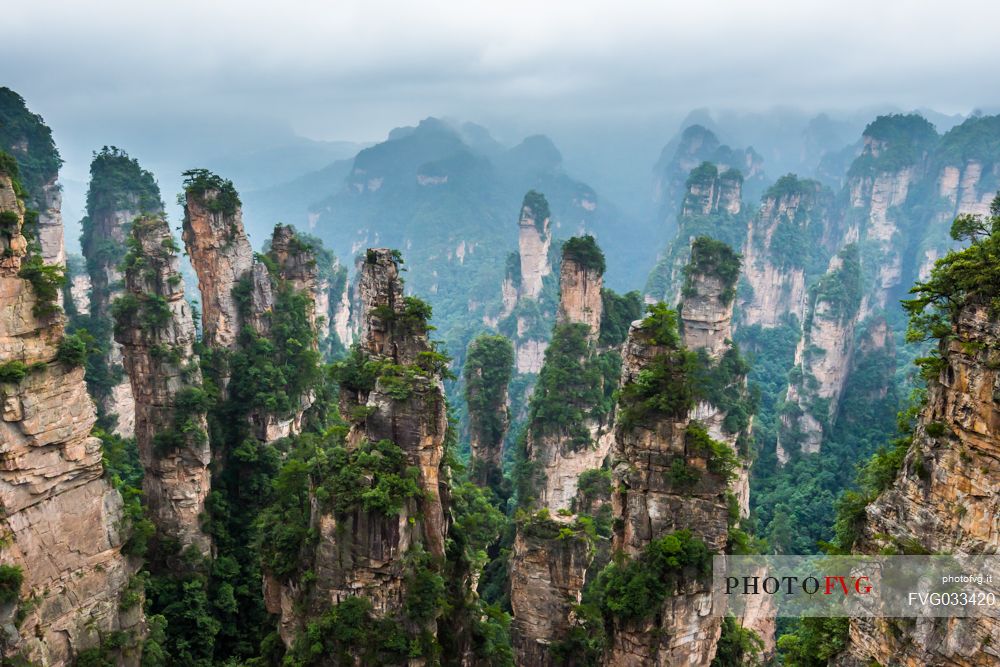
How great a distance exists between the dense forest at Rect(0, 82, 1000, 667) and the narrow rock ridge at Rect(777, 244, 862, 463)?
0.28 m

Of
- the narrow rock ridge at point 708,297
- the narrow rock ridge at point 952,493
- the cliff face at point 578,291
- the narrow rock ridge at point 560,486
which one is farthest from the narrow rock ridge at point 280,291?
the narrow rock ridge at point 952,493

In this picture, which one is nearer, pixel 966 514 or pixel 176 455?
pixel 966 514

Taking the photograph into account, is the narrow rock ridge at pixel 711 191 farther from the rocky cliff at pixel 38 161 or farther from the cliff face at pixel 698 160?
the rocky cliff at pixel 38 161

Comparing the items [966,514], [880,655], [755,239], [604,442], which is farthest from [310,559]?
[755,239]

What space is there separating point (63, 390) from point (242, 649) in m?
11.3

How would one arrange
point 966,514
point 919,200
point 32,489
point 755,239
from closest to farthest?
1. point 966,514
2. point 32,489
3. point 755,239
4. point 919,200

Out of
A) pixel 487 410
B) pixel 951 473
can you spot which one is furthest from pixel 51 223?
pixel 951 473

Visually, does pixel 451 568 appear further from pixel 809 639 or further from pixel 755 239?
pixel 755 239

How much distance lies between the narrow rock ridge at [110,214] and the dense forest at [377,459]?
204mm

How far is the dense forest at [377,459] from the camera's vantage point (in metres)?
18.8

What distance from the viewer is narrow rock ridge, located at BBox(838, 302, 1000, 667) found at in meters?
11.3

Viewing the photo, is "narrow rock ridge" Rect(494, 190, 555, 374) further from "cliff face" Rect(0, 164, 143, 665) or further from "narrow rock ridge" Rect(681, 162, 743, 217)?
"cliff face" Rect(0, 164, 143, 665)

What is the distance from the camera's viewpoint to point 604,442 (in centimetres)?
4097

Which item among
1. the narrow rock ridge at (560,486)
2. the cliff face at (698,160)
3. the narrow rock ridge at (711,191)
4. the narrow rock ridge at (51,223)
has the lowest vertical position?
the narrow rock ridge at (560,486)
